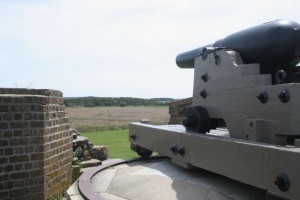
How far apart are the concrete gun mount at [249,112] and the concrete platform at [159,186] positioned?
0.77 feet

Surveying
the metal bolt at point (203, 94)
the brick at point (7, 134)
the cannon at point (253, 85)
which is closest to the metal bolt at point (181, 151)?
the cannon at point (253, 85)

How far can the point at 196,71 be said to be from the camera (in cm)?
452

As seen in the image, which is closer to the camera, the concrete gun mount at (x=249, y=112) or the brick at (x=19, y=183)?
the concrete gun mount at (x=249, y=112)

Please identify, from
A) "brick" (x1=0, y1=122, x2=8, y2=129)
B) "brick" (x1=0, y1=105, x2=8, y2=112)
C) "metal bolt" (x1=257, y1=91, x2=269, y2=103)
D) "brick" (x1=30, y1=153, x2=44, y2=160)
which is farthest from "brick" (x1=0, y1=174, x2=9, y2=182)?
"metal bolt" (x1=257, y1=91, x2=269, y2=103)

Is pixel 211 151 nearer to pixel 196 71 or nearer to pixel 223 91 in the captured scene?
pixel 223 91

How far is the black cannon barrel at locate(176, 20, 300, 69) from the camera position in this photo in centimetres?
345

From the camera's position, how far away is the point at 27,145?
→ 17.4ft

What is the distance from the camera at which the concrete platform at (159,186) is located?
366 cm

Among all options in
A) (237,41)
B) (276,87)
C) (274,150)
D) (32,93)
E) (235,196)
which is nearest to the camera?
(274,150)

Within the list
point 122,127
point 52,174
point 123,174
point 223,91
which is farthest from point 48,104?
point 122,127

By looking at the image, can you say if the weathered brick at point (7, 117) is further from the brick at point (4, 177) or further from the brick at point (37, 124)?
the brick at point (4, 177)

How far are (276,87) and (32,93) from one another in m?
3.59

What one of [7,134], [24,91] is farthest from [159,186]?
[24,91]

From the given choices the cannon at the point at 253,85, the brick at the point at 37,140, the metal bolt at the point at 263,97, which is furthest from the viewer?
the brick at the point at 37,140
